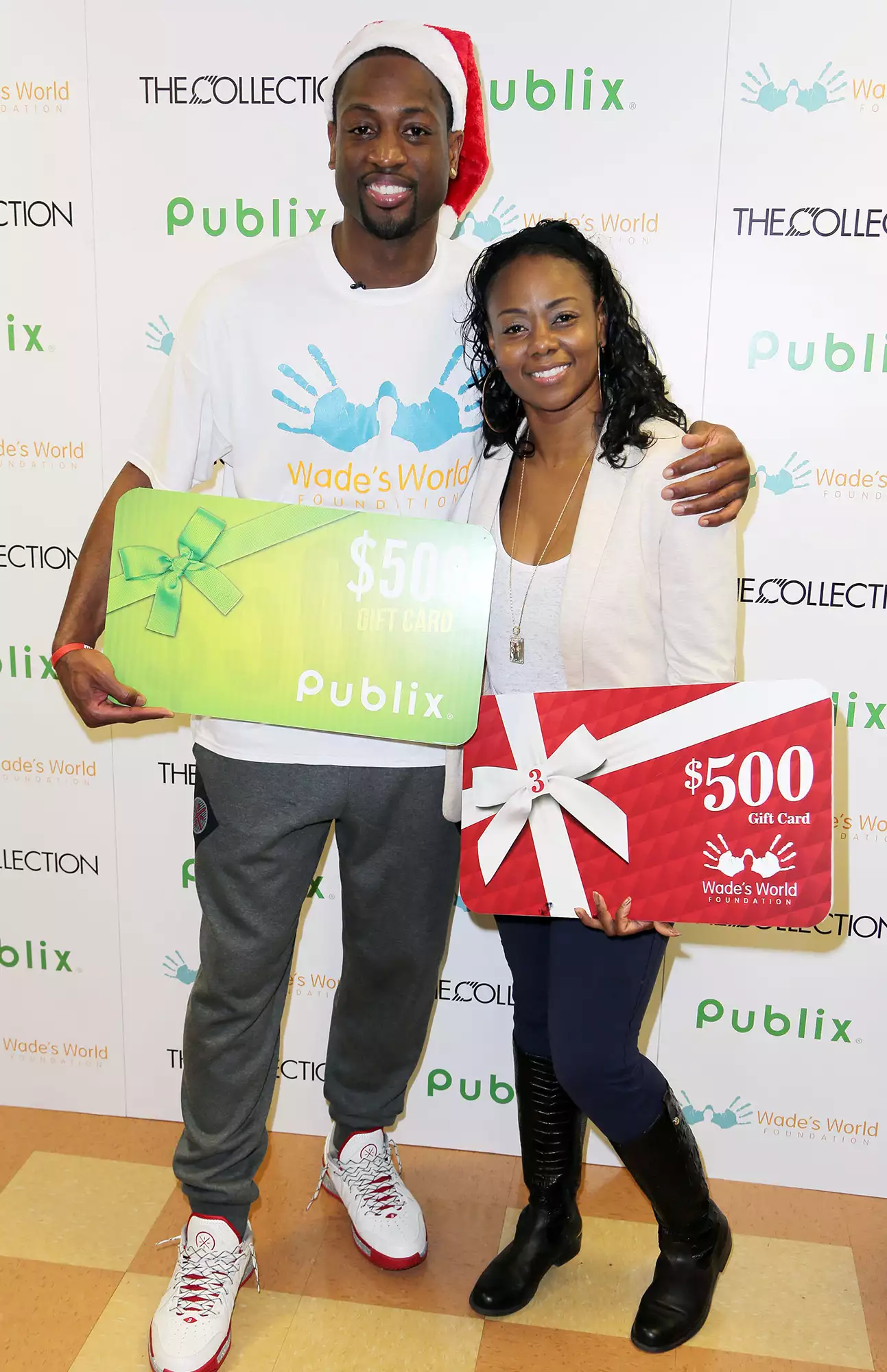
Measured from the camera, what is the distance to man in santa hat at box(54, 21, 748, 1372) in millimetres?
1537

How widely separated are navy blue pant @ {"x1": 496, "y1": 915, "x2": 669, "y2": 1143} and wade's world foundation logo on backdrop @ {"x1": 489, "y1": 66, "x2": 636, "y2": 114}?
49.4 inches

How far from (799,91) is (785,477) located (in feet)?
1.91

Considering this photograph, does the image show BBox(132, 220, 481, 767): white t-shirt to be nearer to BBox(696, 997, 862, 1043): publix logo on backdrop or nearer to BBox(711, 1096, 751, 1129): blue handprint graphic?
BBox(696, 997, 862, 1043): publix logo on backdrop

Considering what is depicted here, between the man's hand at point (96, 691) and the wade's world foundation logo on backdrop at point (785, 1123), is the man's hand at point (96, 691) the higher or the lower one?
the higher one

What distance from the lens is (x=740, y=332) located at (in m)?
1.91

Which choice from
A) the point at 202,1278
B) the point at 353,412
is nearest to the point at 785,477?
the point at 353,412

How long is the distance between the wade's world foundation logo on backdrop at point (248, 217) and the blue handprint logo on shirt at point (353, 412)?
1.53ft

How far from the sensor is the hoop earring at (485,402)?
1.60 m

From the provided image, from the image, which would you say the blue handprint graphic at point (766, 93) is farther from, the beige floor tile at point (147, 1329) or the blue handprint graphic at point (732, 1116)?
the beige floor tile at point (147, 1329)

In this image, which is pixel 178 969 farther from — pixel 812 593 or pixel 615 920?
pixel 812 593

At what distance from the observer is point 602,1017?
5.07ft

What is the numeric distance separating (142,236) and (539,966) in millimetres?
1346

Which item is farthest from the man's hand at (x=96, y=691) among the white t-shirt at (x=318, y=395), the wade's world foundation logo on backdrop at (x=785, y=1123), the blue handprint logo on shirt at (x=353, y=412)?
the wade's world foundation logo on backdrop at (x=785, y=1123)

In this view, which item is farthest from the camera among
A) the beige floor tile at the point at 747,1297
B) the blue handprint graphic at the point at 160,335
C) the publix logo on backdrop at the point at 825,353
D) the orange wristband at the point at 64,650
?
the blue handprint graphic at the point at 160,335
